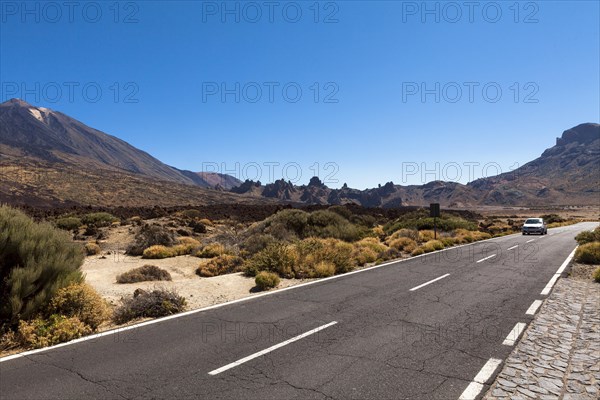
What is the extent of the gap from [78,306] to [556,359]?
8.72 meters

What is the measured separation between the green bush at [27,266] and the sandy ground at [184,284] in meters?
2.28

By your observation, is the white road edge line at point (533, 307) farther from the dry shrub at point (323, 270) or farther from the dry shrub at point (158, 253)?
the dry shrub at point (158, 253)

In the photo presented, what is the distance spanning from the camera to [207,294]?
1056 cm

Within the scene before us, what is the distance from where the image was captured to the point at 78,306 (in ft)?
25.0

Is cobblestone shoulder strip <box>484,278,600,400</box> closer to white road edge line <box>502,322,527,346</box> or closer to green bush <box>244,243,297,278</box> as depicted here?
white road edge line <box>502,322,527,346</box>

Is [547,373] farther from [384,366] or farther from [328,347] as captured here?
[328,347]

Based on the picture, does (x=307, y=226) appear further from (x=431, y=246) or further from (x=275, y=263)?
(x=275, y=263)

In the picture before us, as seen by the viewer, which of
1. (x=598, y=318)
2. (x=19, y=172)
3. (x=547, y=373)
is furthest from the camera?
(x=19, y=172)

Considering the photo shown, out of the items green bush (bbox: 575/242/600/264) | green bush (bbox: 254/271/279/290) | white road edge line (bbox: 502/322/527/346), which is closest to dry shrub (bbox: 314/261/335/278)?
green bush (bbox: 254/271/279/290)

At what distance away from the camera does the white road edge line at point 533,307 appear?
27.1ft

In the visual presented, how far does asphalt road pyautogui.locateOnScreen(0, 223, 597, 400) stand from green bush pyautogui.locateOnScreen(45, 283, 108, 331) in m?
0.99

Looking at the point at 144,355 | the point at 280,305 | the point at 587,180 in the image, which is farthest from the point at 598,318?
the point at 587,180

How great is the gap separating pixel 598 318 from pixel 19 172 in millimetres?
98850

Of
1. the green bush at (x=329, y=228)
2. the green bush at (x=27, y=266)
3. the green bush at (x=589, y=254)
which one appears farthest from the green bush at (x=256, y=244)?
the green bush at (x=589, y=254)
